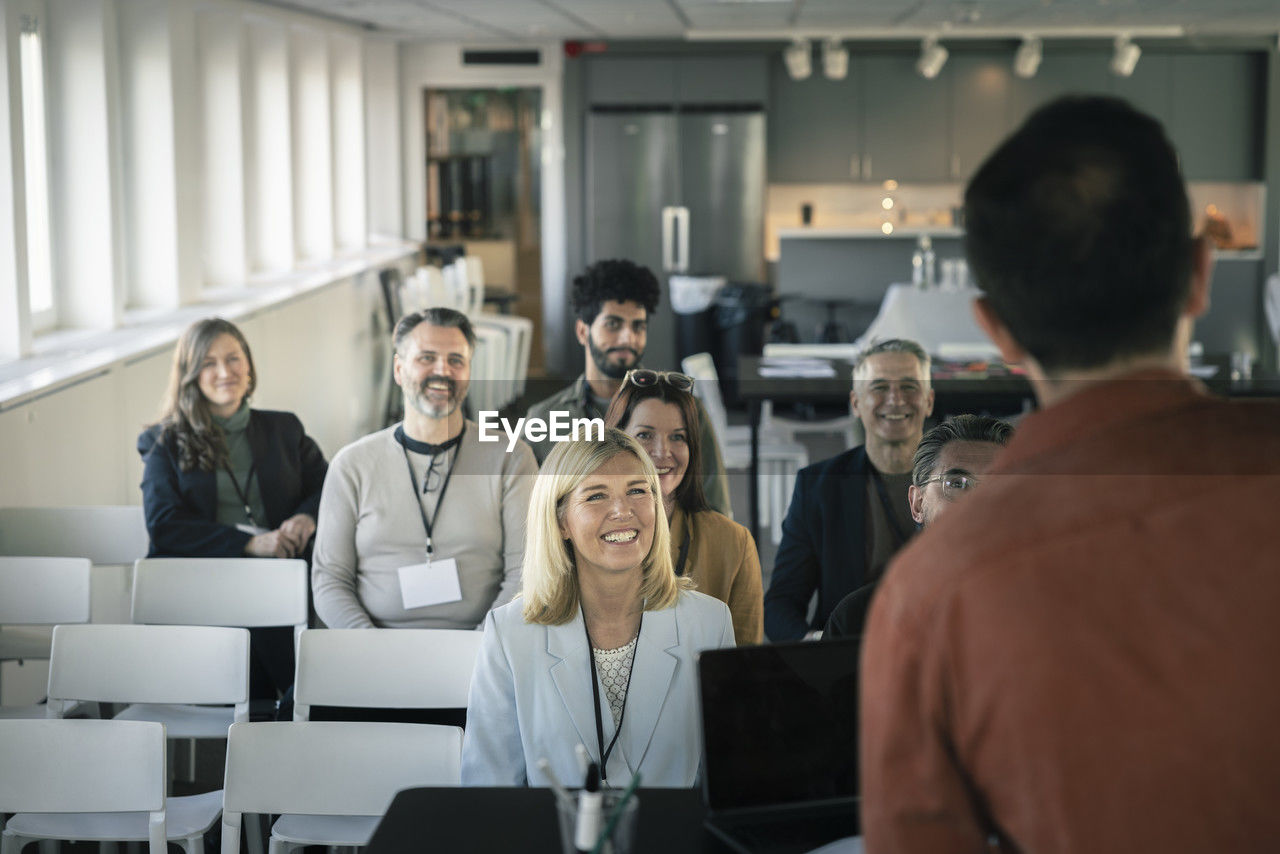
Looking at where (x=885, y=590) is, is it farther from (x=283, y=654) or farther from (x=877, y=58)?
(x=877, y=58)

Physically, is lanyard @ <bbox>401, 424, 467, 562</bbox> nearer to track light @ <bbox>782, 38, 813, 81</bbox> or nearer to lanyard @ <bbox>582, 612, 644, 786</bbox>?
lanyard @ <bbox>582, 612, 644, 786</bbox>

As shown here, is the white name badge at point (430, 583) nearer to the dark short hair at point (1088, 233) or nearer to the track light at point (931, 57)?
the dark short hair at point (1088, 233)

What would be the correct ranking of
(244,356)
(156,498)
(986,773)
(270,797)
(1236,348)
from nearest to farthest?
(986,773) → (270,797) → (156,498) → (244,356) → (1236,348)

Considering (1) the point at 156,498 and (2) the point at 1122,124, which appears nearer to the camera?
(2) the point at 1122,124

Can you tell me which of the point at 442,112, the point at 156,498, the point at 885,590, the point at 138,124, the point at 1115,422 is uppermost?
the point at 442,112

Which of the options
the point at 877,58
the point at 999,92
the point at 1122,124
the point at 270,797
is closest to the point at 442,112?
the point at 877,58

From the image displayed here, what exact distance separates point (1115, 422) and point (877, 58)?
11.3 meters

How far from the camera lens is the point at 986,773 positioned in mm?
980

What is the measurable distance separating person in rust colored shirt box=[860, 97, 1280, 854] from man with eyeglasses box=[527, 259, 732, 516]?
2.54m

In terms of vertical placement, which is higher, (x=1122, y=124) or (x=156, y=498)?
(x=1122, y=124)

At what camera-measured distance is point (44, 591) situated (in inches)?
144

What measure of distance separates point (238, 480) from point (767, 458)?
10.4 ft

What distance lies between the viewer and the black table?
20.6 feet

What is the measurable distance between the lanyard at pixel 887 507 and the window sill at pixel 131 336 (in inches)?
112
